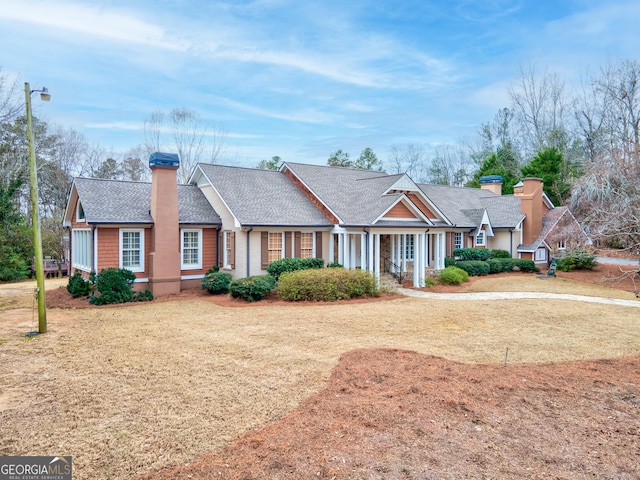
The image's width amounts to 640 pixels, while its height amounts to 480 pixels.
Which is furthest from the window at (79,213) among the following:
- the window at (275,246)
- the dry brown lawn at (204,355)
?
the window at (275,246)

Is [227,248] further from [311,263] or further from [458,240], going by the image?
[458,240]

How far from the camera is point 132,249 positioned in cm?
1723

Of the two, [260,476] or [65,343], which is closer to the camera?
[260,476]

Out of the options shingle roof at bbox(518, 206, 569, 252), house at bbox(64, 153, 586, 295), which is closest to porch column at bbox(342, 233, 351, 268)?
house at bbox(64, 153, 586, 295)

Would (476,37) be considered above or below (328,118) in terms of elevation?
below

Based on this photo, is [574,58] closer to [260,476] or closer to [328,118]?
[328,118]

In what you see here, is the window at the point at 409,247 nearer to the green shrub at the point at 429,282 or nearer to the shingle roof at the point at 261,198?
the green shrub at the point at 429,282

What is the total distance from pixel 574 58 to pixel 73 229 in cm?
4791

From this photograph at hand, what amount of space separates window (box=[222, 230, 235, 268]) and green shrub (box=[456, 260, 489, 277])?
13874mm

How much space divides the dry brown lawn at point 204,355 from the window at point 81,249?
8.69 ft

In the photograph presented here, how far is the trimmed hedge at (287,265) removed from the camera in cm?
1825

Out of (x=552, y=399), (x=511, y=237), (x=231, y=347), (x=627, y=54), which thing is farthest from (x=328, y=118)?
(x=552, y=399)

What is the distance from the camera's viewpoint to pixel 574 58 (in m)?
42.8

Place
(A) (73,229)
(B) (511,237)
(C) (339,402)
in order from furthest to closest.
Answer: (B) (511,237), (A) (73,229), (C) (339,402)
